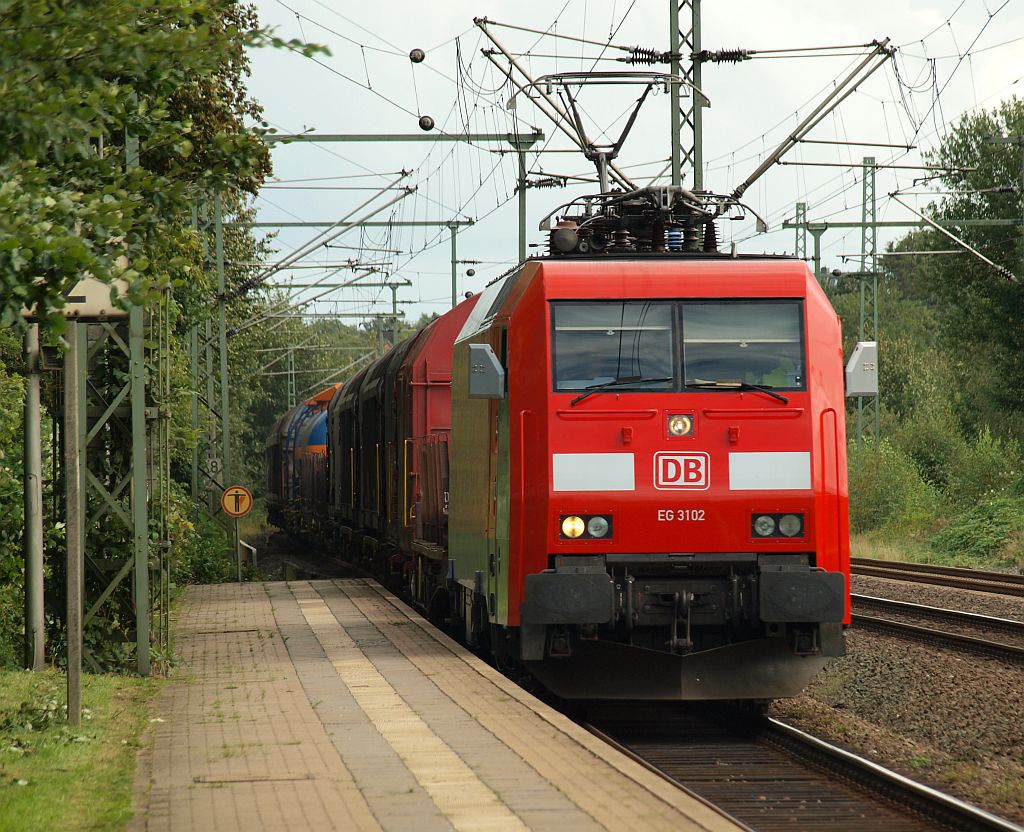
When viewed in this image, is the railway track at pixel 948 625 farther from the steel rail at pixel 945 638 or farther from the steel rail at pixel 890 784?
the steel rail at pixel 890 784

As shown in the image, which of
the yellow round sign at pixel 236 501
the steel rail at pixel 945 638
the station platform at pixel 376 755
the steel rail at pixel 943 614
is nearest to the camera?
the station platform at pixel 376 755

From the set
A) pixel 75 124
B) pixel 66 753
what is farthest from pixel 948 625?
pixel 75 124

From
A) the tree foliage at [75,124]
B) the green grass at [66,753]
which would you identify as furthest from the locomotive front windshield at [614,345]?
the tree foliage at [75,124]

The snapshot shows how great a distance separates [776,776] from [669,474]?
7.21ft

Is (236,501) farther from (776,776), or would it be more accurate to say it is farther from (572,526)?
(776,776)

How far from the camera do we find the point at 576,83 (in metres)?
19.0

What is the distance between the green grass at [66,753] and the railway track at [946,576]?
14283 mm

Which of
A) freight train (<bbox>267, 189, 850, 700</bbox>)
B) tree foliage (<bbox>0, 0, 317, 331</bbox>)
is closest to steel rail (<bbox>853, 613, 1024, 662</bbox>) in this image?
freight train (<bbox>267, 189, 850, 700</bbox>)

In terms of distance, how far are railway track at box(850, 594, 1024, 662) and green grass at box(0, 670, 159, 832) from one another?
26.1 ft

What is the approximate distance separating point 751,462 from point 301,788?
4.33 meters

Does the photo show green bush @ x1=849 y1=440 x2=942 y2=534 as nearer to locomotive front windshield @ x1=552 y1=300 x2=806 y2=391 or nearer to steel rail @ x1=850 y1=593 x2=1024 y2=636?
steel rail @ x1=850 y1=593 x2=1024 y2=636

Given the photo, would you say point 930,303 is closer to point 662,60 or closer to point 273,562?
point 273,562

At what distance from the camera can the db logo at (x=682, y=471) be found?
34.1 feet

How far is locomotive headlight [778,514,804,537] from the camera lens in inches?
408
